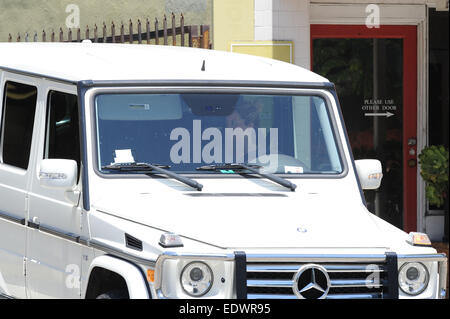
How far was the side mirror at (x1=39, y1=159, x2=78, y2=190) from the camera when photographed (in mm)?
6262

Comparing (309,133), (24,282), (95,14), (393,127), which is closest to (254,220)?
(309,133)

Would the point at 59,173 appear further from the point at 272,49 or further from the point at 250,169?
the point at 272,49

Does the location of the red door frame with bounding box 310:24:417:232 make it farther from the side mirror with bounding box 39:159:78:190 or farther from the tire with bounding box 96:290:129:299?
the tire with bounding box 96:290:129:299

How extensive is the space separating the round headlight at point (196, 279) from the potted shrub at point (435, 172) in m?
6.59

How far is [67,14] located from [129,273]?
8.04 meters

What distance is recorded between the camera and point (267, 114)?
7.00 metres

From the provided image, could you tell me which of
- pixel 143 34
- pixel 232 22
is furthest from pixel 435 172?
pixel 143 34

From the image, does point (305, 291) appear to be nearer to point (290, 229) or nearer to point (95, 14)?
point (290, 229)

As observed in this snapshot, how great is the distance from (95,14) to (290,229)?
7.97 m

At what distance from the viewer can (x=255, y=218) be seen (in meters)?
5.93

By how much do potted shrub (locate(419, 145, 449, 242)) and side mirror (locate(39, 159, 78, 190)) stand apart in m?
6.21

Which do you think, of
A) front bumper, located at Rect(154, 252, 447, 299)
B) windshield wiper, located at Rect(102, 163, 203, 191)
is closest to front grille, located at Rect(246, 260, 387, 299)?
front bumper, located at Rect(154, 252, 447, 299)

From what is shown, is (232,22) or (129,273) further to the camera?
(232,22)

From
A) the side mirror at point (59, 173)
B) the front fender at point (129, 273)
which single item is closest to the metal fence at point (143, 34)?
the side mirror at point (59, 173)
